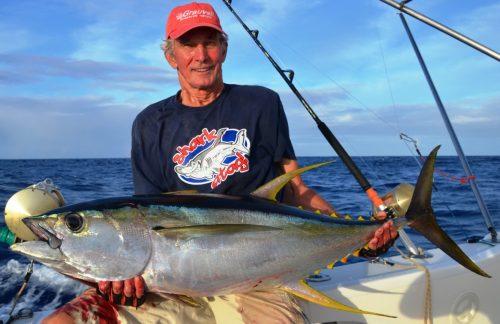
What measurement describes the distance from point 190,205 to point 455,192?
12.2 meters

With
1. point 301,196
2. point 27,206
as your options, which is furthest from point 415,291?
point 27,206

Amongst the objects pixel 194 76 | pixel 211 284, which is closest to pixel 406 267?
pixel 211 284

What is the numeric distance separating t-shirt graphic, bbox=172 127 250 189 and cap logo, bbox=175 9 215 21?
0.67 m

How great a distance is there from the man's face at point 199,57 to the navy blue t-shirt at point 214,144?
0.16 meters

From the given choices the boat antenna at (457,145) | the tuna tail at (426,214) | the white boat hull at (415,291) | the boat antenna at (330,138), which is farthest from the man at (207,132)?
the boat antenna at (457,145)

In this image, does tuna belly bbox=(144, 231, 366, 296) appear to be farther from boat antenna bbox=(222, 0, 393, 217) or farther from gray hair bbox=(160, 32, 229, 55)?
gray hair bbox=(160, 32, 229, 55)

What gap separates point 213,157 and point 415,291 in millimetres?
1518

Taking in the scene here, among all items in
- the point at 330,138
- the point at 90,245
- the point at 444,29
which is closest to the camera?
the point at 90,245

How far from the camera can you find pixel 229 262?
6.63 feet

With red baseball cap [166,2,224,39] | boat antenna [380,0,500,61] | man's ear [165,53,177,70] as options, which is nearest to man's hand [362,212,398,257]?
boat antenna [380,0,500,61]

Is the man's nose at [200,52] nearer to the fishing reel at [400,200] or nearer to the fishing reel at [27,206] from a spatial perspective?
the fishing reel at [27,206]

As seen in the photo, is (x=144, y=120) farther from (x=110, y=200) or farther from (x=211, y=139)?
(x=110, y=200)

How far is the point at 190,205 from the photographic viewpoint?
2100 mm

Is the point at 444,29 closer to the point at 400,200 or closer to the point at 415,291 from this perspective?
the point at 400,200
